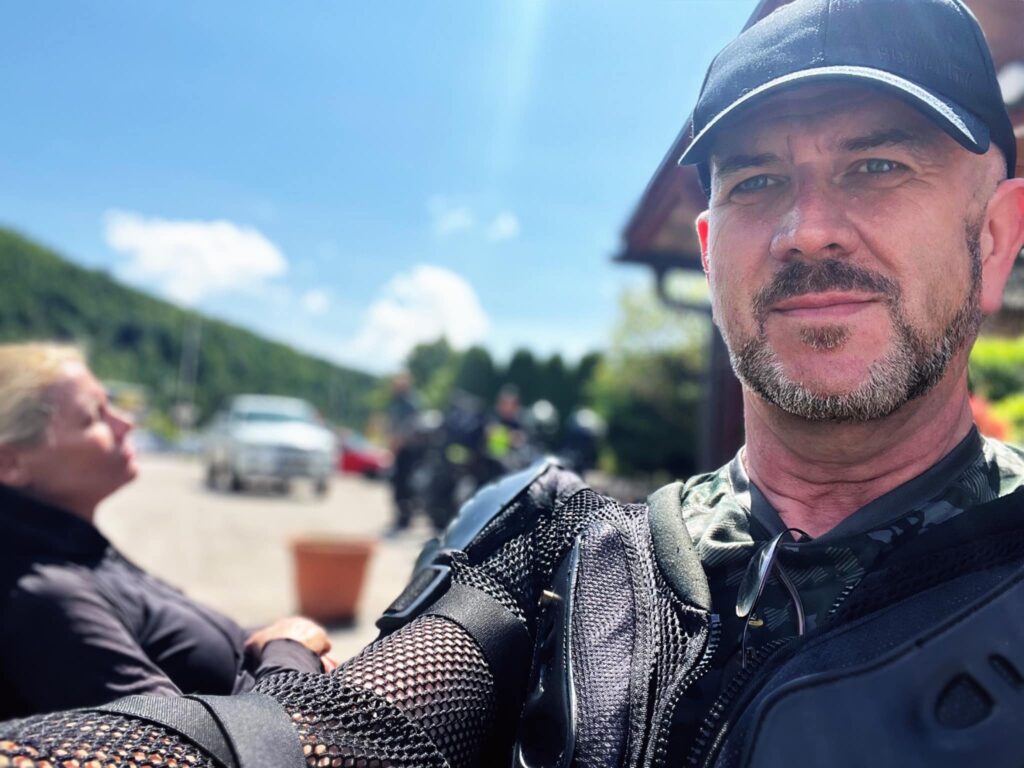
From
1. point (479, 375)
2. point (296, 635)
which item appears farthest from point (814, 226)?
point (479, 375)

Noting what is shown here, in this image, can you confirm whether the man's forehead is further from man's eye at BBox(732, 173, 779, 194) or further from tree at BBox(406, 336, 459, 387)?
tree at BBox(406, 336, 459, 387)

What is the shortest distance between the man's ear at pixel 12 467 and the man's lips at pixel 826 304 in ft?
6.66

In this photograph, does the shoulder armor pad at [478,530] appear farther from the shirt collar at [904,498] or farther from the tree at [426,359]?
the tree at [426,359]

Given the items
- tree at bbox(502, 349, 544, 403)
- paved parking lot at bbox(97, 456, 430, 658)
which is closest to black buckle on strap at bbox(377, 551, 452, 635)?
paved parking lot at bbox(97, 456, 430, 658)

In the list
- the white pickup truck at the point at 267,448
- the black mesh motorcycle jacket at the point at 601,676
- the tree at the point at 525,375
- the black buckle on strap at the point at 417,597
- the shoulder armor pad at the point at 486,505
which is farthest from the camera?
the tree at the point at 525,375

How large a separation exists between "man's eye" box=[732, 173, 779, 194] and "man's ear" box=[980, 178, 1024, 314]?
1.08ft

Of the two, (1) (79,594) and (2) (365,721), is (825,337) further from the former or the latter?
(1) (79,594)

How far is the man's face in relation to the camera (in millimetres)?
1214

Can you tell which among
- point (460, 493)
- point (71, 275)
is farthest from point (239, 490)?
point (71, 275)

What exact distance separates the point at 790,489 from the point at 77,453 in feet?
6.36

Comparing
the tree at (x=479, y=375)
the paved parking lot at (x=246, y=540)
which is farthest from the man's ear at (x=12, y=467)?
the tree at (x=479, y=375)

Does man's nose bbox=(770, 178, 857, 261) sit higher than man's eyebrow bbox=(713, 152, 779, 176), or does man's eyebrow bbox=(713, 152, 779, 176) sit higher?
man's eyebrow bbox=(713, 152, 779, 176)

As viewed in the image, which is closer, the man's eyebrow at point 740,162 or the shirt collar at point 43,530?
the man's eyebrow at point 740,162

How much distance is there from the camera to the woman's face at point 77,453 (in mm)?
2297
